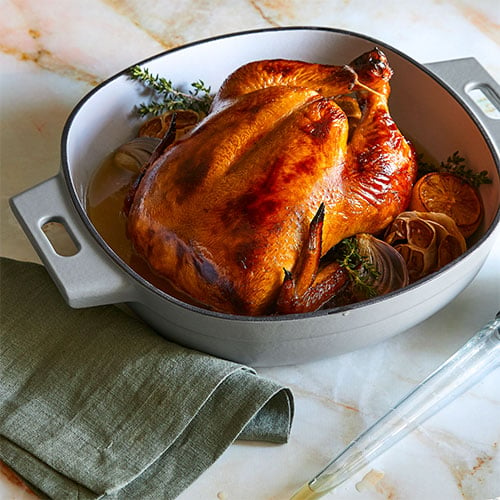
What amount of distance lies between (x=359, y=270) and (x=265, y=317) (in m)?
0.21

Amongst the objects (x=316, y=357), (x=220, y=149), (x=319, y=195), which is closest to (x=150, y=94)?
(x=220, y=149)

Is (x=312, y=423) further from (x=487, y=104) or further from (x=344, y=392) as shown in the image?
(x=487, y=104)

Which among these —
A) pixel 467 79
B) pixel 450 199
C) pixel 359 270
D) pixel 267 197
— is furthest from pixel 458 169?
pixel 267 197

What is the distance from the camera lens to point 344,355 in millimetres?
1374

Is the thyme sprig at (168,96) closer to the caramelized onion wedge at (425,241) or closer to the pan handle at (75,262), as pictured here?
the pan handle at (75,262)

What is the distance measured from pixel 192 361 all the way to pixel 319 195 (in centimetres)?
30

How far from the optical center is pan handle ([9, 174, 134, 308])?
1.23 m

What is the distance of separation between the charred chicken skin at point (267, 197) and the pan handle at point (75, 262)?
9cm

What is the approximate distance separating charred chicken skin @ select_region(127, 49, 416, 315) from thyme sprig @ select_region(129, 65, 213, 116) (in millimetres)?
197

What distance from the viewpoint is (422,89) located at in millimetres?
1606

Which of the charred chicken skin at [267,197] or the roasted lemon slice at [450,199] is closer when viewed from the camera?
the charred chicken skin at [267,197]

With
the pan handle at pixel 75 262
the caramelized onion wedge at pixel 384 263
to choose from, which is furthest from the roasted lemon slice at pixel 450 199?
the pan handle at pixel 75 262

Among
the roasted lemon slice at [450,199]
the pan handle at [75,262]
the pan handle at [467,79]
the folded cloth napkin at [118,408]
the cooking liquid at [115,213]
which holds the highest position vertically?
the pan handle at [467,79]

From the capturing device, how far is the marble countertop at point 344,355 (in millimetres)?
1229
